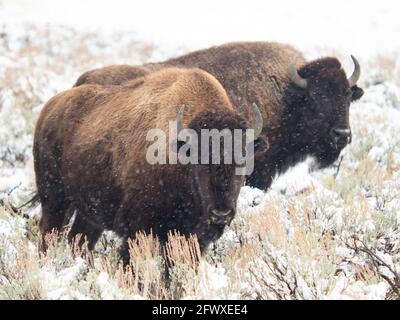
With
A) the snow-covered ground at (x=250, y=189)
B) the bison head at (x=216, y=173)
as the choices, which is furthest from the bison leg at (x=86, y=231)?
the bison head at (x=216, y=173)

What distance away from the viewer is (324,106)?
6945mm

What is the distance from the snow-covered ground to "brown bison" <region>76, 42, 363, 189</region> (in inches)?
15.1

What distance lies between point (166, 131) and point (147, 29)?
18.7 meters

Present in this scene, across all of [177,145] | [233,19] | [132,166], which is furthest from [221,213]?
[233,19]

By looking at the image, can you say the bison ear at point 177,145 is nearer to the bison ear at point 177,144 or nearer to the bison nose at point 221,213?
the bison ear at point 177,144

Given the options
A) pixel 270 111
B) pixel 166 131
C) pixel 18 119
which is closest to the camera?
pixel 166 131

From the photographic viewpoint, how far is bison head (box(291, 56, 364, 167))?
6.84 meters

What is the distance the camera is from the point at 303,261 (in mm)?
3803

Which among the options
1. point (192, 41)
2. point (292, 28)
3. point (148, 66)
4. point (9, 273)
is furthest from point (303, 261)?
point (292, 28)

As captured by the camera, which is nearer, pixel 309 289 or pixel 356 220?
pixel 309 289

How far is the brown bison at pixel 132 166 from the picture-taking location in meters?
4.51

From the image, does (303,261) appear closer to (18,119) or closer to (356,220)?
(356,220)

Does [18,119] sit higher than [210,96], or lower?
lower

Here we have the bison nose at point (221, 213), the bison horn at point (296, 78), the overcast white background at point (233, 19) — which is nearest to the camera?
the bison nose at point (221, 213)
